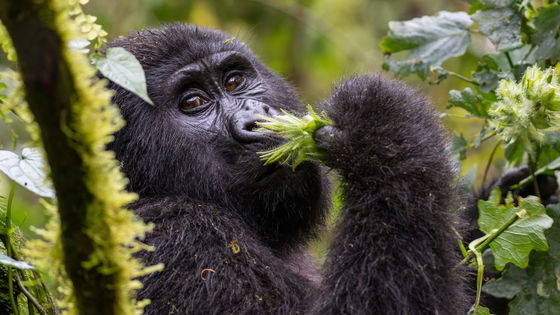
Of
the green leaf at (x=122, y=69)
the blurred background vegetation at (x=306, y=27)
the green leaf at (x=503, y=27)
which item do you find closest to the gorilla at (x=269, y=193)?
the green leaf at (x=503, y=27)

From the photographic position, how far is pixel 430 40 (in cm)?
374

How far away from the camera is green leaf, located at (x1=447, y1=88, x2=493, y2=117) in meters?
3.31

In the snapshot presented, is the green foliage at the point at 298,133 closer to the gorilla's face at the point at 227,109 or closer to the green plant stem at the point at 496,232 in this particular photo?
the gorilla's face at the point at 227,109

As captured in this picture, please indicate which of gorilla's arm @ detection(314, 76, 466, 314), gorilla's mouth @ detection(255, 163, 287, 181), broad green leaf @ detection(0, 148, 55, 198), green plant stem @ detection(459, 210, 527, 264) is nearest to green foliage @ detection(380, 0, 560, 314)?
green plant stem @ detection(459, 210, 527, 264)

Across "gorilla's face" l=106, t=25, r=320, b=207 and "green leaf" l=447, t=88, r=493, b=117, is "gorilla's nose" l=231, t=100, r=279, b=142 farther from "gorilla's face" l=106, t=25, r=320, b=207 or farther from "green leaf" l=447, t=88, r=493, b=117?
"green leaf" l=447, t=88, r=493, b=117

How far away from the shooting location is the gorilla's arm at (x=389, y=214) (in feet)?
8.32

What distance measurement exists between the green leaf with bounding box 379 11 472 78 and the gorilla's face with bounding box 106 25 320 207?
764 mm

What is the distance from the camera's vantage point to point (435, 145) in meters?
2.83

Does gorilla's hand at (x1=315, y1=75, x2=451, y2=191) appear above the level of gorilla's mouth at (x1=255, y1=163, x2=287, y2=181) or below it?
above

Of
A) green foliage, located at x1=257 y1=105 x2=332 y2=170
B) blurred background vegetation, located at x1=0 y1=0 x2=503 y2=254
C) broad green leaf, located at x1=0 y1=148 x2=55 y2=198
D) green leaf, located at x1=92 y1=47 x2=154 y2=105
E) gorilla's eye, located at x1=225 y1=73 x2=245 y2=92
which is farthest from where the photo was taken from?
blurred background vegetation, located at x1=0 y1=0 x2=503 y2=254

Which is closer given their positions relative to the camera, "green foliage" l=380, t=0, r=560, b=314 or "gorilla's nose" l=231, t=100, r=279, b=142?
"green foliage" l=380, t=0, r=560, b=314

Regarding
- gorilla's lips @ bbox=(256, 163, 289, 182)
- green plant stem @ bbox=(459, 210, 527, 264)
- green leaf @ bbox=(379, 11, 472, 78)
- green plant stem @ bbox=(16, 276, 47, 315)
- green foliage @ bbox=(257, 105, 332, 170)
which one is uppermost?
green leaf @ bbox=(379, 11, 472, 78)

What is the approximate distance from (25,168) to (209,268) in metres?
0.91

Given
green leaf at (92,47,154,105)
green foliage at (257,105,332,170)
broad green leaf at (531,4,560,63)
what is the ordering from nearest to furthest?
green leaf at (92,47,154,105)
green foliage at (257,105,332,170)
broad green leaf at (531,4,560,63)
